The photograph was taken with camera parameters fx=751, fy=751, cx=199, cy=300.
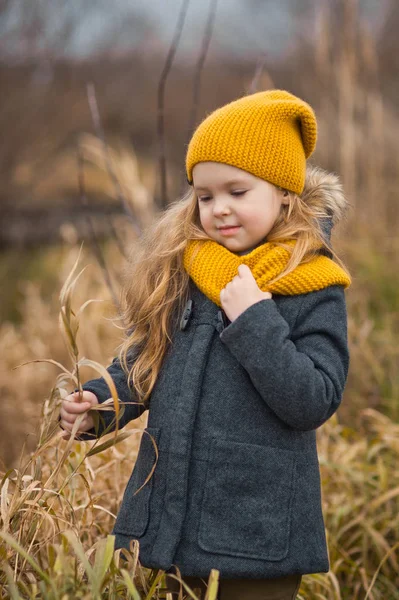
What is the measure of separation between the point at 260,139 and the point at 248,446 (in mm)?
735

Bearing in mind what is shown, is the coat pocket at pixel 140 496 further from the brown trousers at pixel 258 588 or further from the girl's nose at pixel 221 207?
the girl's nose at pixel 221 207

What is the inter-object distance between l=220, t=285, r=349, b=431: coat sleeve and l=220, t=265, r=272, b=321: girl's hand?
0.07 feet

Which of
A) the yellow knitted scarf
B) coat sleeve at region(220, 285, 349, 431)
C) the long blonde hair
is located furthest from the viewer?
the long blonde hair

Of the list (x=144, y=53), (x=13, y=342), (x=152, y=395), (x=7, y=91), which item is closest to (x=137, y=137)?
(x=144, y=53)

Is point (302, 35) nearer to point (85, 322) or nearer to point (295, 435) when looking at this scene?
point (85, 322)

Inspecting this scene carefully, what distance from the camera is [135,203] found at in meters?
4.42

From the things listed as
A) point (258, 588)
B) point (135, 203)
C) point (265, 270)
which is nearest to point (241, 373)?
point (265, 270)

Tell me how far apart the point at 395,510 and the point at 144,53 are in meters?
9.24

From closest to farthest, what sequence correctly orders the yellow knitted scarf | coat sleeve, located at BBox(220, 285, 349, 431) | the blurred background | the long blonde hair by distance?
coat sleeve, located at BBox(220, 285, 349, 431) → the yellow knitted scarf → the long blonde hair → the blurred background

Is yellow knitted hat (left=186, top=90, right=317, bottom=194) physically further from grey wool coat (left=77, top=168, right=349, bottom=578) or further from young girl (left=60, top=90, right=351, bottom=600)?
grey wool coat (left=77, top=168, right=349, bottom=578)

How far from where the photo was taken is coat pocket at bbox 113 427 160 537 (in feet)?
6.00

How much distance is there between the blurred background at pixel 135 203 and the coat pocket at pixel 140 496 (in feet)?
0.40

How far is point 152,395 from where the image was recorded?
76.0 inches

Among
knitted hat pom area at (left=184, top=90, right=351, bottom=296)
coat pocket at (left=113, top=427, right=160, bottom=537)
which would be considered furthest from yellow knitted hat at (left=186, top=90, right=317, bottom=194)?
coat pocket at (left=113, top=427, right=160, bottom=537)
